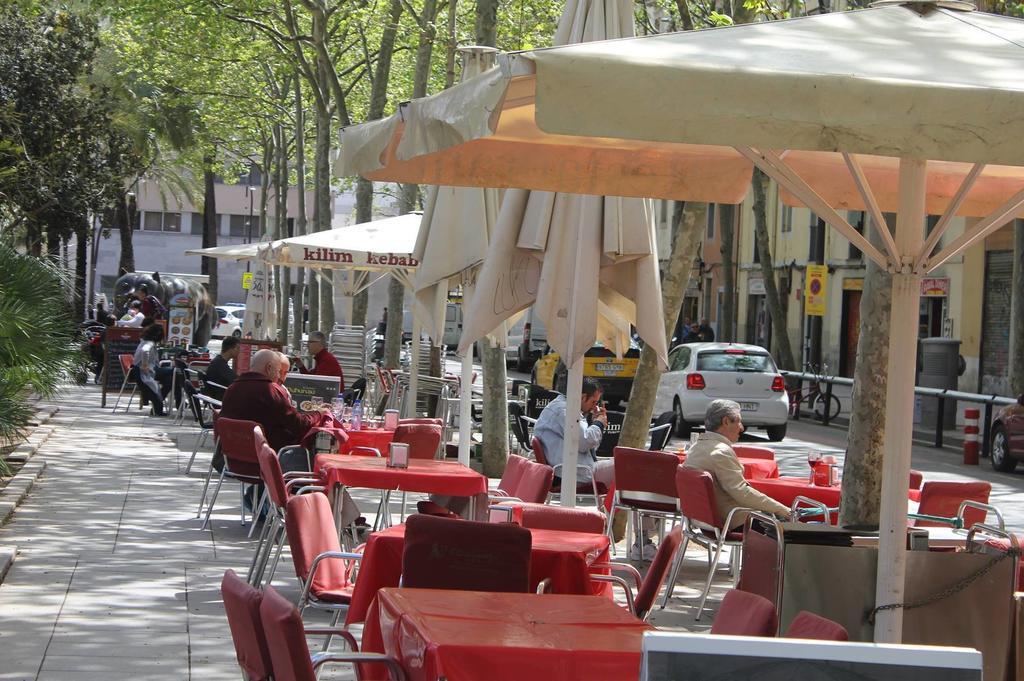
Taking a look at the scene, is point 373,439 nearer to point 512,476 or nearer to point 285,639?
point 512,476

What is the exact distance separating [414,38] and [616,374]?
8475mm

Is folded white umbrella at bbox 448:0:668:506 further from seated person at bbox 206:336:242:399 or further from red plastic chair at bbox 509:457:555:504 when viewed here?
seated person at bbox 206:336:242:399

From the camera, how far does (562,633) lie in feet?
14.9

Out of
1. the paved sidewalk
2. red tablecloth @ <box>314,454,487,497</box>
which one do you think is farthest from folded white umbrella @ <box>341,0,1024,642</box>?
the paved sidewalk

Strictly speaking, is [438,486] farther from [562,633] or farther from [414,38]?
[414,38]

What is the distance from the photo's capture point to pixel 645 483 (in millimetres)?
10148

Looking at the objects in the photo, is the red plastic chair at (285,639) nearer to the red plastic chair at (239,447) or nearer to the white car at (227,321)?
the red plastic chair at (239,447)

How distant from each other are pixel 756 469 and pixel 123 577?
177 inches

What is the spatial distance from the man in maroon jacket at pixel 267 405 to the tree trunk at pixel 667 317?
2.68 m

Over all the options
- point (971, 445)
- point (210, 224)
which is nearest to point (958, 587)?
point (971, 445)

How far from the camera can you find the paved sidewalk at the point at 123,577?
696 cm

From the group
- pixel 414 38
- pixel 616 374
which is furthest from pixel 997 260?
pixel 414 38

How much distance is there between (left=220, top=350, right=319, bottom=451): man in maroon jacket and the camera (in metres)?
11.0

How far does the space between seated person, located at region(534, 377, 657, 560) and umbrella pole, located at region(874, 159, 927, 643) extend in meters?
5.69
